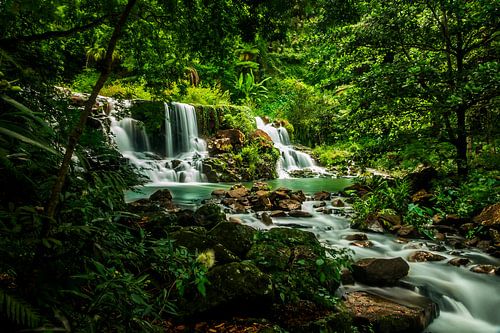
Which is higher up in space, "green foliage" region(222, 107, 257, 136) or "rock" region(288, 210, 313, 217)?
"green foliage" region(222, 107, 257, 136)

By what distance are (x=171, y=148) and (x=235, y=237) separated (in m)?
10.8

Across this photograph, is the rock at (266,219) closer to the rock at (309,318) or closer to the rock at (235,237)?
the rock at (235,237)

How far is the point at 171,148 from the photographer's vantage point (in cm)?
1371

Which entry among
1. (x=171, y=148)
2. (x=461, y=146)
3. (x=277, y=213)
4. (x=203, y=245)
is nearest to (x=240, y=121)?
(x=171, y=148)

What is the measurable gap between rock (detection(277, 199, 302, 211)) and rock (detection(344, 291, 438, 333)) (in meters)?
4.11

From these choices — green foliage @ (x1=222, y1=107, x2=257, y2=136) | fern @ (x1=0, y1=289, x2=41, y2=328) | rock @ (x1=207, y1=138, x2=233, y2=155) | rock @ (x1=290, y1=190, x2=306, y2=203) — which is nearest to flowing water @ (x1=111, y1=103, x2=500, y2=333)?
rock @ (x1=290, y1=190, x2=306, y2=203)

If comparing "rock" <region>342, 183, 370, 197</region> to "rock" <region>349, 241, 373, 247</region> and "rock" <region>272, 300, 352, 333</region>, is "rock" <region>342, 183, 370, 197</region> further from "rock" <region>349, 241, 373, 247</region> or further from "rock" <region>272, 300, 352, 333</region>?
"rock" <region>272, 300, 352, 333</region>

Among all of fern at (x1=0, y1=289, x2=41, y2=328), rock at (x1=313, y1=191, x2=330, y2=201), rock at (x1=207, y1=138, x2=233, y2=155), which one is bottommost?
rock at (x1=313, y1=191, x2=330, y2=201)

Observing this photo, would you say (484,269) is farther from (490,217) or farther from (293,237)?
(293,237)

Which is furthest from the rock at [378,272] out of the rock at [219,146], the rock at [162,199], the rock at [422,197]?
the rock at [219,146]

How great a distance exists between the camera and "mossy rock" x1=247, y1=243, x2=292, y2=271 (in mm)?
3117

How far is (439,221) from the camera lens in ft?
19.8

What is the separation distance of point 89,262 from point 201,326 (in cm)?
116

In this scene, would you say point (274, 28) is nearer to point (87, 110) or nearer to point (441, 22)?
point (87, 110)
